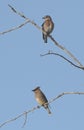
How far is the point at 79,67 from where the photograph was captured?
A: 566 centimetres

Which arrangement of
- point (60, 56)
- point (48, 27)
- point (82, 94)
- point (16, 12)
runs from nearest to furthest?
point (82, 94) < point (60, 56) < point (16, 12) < point (48, 27)

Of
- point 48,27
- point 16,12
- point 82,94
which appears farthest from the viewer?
point 48,27

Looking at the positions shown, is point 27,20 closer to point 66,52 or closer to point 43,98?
point 66,52

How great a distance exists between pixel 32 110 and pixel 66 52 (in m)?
0.90

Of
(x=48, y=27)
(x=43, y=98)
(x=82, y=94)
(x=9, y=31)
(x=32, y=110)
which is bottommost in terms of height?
(x=82, y=94)

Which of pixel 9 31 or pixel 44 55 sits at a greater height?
pixel 9 31

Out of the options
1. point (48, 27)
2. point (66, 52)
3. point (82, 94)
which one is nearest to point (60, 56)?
point (66, 52)

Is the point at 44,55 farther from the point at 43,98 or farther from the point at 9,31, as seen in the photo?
the point at 43,98

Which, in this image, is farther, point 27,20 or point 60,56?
point 27,20

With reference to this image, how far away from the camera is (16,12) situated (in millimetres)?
6309

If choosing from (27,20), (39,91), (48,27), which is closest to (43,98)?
(39,91)

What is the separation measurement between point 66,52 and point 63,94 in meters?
0.49

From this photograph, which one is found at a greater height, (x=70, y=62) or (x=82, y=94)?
(x=70, y=62)

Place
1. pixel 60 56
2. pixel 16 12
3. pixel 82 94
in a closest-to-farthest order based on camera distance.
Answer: pixel 82 94, pixel 60 56, pixel 16 12
